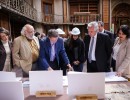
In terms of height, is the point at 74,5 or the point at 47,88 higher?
the point at 74,5

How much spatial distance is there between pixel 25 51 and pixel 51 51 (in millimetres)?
442

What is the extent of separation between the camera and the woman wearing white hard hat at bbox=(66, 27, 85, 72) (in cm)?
464

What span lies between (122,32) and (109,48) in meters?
0.36

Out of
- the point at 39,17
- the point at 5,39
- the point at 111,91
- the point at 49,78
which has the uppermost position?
the point at 39,17

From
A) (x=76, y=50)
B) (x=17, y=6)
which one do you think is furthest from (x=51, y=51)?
(x=17, y=6)

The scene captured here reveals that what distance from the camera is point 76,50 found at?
4648 millimetres

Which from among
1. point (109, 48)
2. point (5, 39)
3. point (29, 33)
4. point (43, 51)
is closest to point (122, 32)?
point (109, 48)

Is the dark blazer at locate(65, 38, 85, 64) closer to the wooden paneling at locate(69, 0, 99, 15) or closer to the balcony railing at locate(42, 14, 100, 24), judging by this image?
the balcony railing at locate(42, 14, 100, 24)

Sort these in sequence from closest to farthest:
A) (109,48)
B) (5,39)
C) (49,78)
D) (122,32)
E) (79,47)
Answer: (49,78) < (122,32) < (109,48) < (5,39) < (79,47)

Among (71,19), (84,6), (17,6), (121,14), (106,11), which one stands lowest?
(71,19)

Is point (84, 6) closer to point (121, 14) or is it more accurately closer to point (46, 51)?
point (121, 14)

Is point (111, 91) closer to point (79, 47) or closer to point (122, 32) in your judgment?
point (122, 32)

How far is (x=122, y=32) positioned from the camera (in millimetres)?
3213

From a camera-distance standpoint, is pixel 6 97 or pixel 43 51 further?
pixel 43 51
